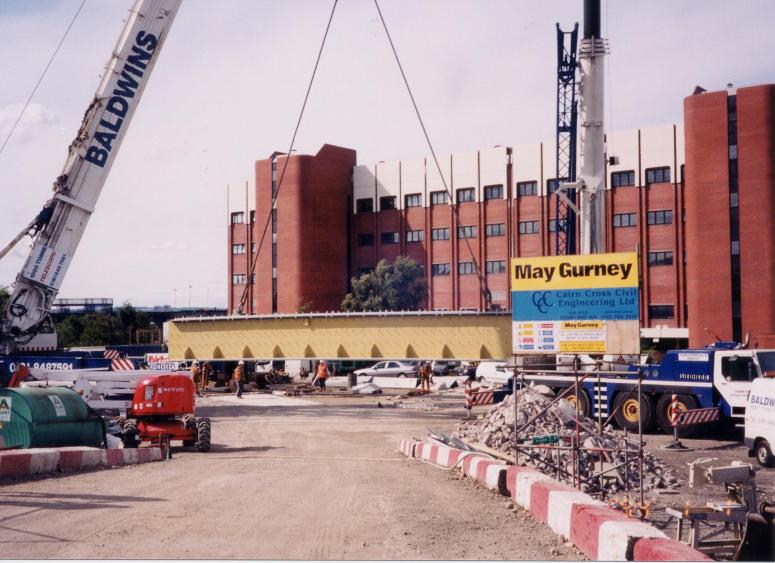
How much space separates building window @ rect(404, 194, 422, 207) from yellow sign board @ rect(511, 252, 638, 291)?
60538 mm

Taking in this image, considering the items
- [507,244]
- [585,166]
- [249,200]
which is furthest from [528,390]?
[249,200]

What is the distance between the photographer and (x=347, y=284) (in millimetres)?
78938

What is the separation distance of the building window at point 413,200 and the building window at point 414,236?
98.8 inches

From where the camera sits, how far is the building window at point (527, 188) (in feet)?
223

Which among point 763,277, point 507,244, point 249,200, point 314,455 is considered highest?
point 249,200

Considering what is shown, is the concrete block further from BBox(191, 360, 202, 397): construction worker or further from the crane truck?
BBox(191, 360, 202, 397): construction worker

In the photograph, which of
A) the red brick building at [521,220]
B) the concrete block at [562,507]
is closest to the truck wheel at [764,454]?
the concrete block at [562,507]

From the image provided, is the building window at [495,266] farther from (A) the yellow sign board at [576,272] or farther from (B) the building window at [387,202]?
(A) the yellow sign board at [576,272]

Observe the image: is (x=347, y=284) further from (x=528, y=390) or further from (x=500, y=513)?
(x=500, y=513)

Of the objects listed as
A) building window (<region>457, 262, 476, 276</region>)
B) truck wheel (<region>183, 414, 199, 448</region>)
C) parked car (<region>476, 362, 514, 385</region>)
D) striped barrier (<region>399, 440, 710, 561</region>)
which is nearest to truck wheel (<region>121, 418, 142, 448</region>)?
truck wheel (<region>183, 414, 199, 448</region>)

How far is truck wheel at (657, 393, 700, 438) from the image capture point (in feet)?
75.3

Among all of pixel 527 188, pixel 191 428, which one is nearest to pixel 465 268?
pixel 527 188

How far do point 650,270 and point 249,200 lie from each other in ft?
129

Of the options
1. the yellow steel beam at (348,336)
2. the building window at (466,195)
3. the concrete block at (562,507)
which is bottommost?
the concrete block at (562,507)
